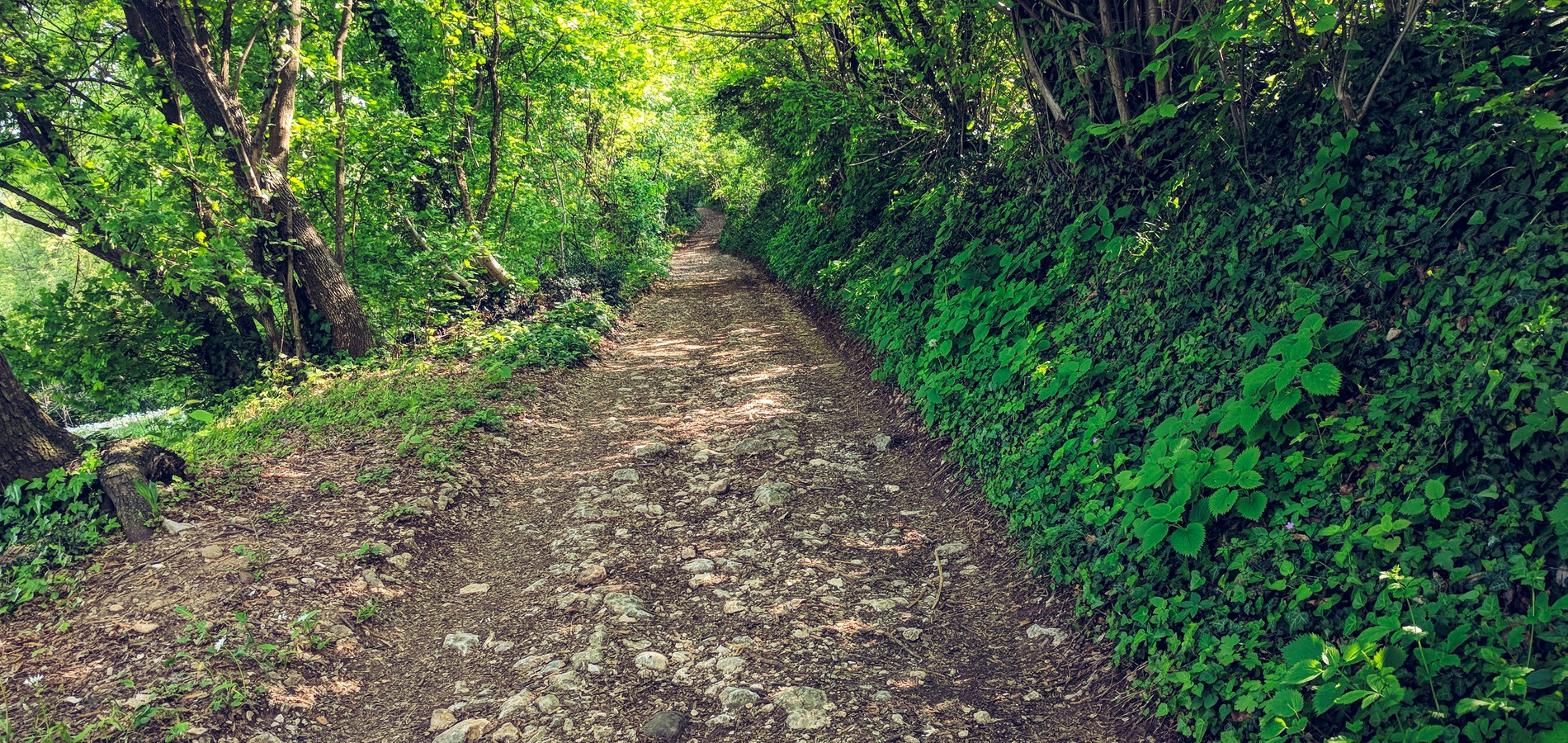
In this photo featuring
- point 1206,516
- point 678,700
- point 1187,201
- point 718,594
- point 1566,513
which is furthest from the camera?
point 1187,201

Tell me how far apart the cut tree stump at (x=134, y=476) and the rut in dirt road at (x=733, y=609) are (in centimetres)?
186

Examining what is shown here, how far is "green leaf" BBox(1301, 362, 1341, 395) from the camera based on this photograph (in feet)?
9.36

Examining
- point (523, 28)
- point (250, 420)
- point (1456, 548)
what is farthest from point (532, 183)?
point (1456, 548)

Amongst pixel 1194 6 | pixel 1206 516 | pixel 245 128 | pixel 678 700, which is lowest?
pixel 678 700

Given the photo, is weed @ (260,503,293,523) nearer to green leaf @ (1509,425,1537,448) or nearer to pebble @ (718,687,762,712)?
pebble @ (718,687,762,712)

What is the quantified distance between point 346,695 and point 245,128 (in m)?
6.74

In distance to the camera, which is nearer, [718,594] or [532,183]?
[718,594]

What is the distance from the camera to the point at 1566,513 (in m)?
2.11

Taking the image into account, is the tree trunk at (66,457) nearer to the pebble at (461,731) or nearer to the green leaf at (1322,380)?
the pebble at (461,731)

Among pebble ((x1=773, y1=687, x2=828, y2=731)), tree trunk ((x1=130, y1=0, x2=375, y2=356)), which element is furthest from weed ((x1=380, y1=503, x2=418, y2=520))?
tree trunk ((x1=130, y1=0, x2=375, y2=356))

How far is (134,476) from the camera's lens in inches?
186

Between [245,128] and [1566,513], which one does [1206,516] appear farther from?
[245,128]

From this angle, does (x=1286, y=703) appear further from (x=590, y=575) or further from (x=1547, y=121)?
(x=590, y=575)

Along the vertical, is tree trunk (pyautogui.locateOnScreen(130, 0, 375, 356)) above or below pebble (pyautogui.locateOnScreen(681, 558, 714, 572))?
above
